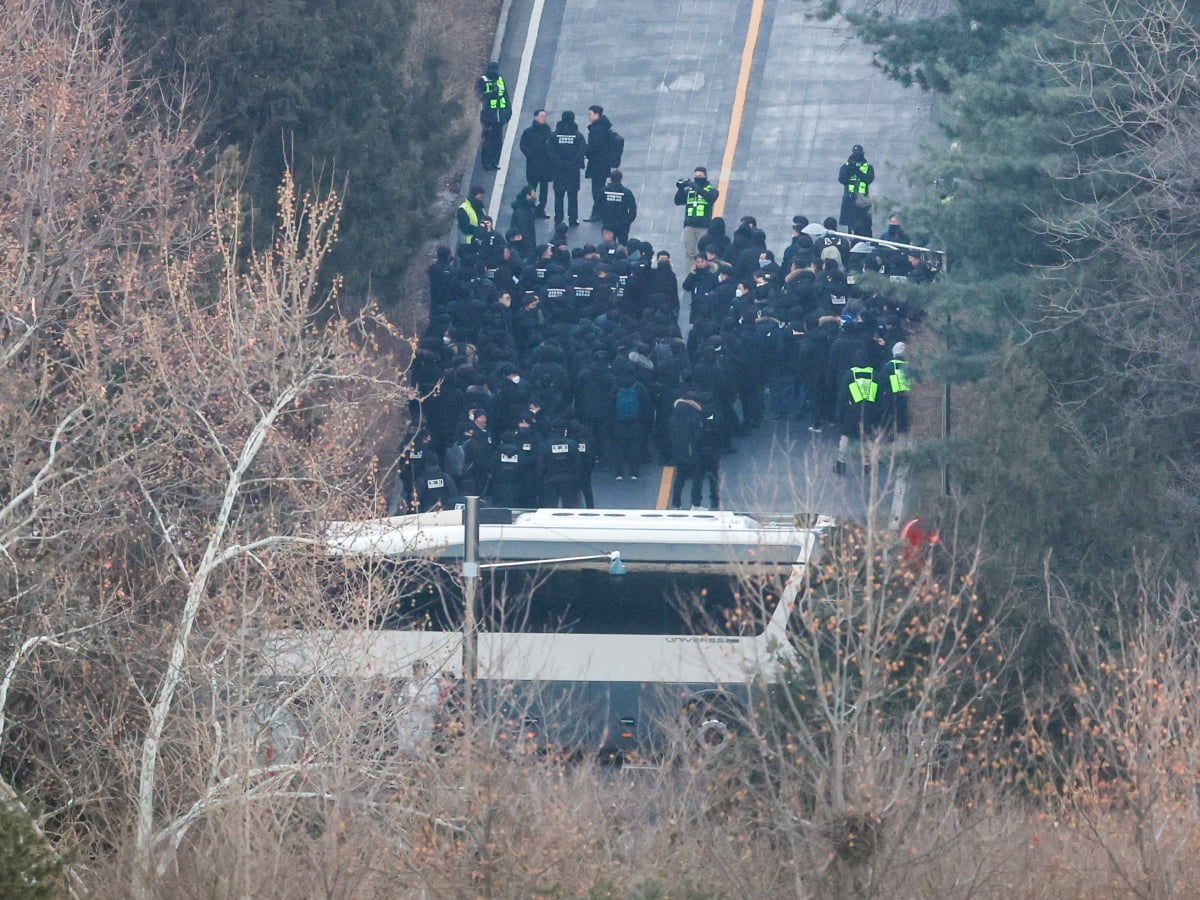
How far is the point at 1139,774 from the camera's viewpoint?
12.8 metres

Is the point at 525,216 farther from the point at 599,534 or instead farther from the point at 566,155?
the point at 599,534

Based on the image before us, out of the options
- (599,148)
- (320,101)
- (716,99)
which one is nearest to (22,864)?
(320,101)

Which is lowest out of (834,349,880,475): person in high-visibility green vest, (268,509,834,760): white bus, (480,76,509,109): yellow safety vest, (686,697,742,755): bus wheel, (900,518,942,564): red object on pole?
(686,697,742,755): bus wheel

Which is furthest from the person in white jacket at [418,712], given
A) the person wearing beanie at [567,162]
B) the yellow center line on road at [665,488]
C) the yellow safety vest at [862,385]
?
the person wearing beanie at [567,162]

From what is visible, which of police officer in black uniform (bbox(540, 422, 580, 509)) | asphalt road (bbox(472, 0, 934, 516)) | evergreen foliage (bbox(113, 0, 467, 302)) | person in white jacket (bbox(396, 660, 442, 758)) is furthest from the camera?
asphalt road (bbox(472, 0, 934, 516))

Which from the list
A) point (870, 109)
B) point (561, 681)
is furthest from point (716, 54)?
point (561, 681)

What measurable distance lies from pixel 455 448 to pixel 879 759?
1155cm

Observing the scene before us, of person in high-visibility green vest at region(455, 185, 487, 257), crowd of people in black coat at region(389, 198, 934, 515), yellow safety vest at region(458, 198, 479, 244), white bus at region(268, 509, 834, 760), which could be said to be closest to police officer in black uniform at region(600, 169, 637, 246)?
person in high-visibility green vest at region(455, 185, 487, 257)

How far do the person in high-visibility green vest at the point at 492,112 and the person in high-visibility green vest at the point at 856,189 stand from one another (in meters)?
6.40

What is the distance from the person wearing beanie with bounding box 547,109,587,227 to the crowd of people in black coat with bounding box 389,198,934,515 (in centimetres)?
366

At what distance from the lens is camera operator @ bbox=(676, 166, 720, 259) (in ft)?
99.9

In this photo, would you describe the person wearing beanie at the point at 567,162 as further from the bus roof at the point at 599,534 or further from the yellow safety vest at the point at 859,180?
the bus roof at the point at 599,534

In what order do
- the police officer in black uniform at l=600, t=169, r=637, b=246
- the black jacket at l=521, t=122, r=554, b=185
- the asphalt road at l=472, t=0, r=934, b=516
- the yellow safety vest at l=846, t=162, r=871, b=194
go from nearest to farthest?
the police officer in black uniform at l=600, t=169, r=637, b=246 < the yellow safety vest at l=846, t=162, r=871, b=194 < the black jacket at l=521, t=122, r=554, b=185 < the asphalt road at l=472, t=0, r=934, b=516

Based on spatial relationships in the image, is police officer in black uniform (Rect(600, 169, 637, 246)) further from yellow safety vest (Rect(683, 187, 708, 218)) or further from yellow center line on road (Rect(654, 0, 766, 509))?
yellow center line on road (Rect(654, 0, 766, 509))
